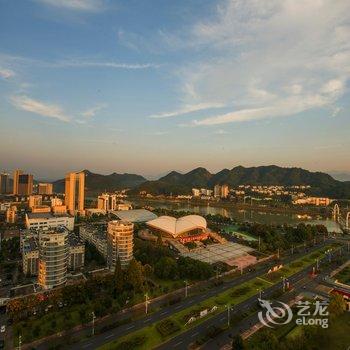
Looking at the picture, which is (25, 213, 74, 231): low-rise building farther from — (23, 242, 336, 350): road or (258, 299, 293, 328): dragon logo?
(258, 299, 293, 328): dragon logo

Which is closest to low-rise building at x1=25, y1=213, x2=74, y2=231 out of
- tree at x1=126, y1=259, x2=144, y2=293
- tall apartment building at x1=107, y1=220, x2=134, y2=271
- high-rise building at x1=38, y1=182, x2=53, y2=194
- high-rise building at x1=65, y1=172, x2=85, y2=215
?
high-rise building at x1=65, y1=172, x2=85, y2=215

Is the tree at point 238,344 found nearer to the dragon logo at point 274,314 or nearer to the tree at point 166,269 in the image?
the dragon logo at point 274,314

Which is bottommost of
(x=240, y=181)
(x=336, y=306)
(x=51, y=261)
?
(x=336, y=306)

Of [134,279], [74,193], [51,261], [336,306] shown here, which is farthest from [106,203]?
[336,306]

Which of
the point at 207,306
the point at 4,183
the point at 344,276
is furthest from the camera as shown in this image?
the point at 4,183

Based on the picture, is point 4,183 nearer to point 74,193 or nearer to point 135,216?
point 74,193

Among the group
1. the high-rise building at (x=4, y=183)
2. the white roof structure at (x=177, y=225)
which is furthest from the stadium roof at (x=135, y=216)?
the high-rise building at (x=4, y=183)

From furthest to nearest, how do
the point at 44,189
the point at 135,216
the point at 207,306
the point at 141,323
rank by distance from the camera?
the point at 44,189 → the point at 135,216 → the point at 207,306 → the point at 141,323
